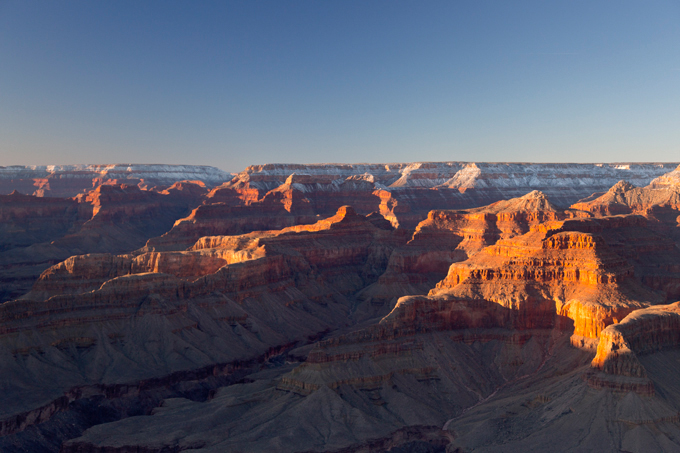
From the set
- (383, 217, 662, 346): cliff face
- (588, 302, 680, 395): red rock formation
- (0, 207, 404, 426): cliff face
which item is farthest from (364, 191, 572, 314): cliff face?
(588, 302, 680, 395): red rock formation

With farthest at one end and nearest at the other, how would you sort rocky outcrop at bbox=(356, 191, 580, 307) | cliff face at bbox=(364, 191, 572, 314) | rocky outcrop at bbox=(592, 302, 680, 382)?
cliff face at bbox=(364, 191, 572, 314)
rocky outcrop at bbox=(356, 191, 580, 307)
rocky outcrop at bbox=(592, 302, 680, 382)

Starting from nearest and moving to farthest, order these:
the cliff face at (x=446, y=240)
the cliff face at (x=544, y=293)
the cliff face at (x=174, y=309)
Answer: the cliff face at (x=544, y=293) < the cliff face at (x=174, y=309) < the cliff face at (x=446, y=240)

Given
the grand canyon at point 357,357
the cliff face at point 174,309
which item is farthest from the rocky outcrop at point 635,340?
the cliff face at point 174,309

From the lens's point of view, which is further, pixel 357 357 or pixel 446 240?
pixel 446 240

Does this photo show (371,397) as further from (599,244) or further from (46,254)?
(46,254)

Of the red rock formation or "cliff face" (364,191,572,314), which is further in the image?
"cliff face" (364,191,572,314)

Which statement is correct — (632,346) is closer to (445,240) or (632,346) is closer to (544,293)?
(544,293)

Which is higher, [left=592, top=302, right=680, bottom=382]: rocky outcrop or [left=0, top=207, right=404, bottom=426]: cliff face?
[left=592, top=302, right=680, bottom=382]: rocky outcrop

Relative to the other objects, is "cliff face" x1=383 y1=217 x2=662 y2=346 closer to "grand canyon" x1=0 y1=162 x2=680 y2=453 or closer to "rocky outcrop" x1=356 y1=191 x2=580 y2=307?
"grand canyon" x1=0 y1=162 x2=680 y2=453

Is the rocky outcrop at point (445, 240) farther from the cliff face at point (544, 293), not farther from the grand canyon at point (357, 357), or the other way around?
the cliff face at point (544, 293)

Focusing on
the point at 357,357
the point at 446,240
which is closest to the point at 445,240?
the point at 446,240

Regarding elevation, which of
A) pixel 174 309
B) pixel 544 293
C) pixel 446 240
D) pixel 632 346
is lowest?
pixel 174 309
